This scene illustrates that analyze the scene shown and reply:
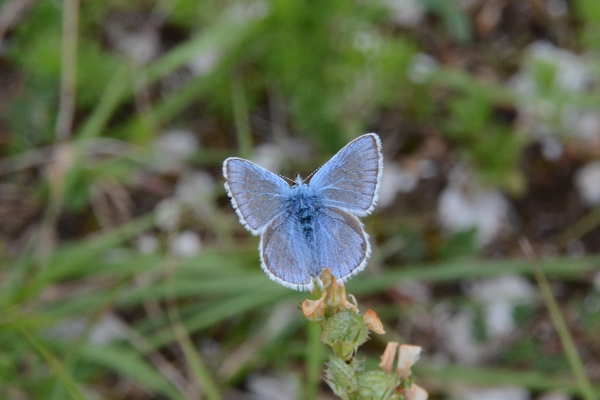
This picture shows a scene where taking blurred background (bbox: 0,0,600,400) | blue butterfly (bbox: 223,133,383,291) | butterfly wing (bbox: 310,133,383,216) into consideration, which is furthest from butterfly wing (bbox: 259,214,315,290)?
blurred background (bbox: 0,0,600,400)

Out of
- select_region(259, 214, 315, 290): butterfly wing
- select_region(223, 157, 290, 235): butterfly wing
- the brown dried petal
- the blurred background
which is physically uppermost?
the blurred background

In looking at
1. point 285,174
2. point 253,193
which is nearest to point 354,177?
point 253,193

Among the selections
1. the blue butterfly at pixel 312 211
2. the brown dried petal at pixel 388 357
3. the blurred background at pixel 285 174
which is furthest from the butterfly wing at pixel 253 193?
the blurred background at pixel 285 174

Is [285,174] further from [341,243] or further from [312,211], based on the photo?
[341,243]

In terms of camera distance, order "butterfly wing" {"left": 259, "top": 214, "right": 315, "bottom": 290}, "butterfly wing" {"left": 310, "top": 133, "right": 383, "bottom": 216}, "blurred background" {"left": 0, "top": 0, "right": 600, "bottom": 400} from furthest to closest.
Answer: "blurred background" {"left": 0, "top": 0, "right": 600, "bottom": 400}
"butterfly wing" {"left": 310, "top": 133, "right": 383, "bottom": 216}
"butterfly wing" {"left": 259, "top": 214, "right": 315, "bottom": 290}

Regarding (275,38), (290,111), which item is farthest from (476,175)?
(275,38)

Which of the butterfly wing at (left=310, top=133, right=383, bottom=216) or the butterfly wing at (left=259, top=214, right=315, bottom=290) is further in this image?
the butterfly wing at (left=310, top=133, right=383, bottom=216)

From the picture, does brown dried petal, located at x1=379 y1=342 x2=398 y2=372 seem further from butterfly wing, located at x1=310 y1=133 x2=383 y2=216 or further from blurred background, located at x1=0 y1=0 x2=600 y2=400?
blurred background, located at x1=0 y1=0 x2=600 y2=400

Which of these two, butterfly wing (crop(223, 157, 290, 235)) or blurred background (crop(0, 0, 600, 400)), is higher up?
blurred background (crop(0, 0, 600, 400))
